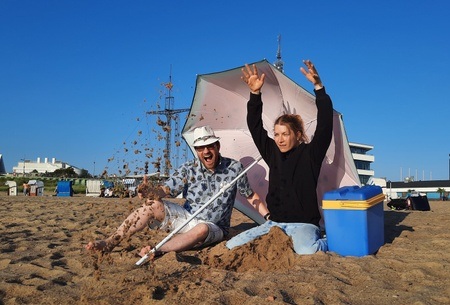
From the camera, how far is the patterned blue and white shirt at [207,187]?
4.12 meters

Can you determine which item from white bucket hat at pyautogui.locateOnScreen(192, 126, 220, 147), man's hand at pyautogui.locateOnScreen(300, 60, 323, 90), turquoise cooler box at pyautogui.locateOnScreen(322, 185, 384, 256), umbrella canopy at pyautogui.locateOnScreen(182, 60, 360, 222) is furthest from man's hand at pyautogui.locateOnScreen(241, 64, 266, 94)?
turquoise cooler box at pyautogui.locateOnScreen(322, 185, 384, 256)

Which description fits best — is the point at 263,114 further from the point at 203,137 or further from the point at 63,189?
the point at 63,189

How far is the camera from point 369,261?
10.6ft

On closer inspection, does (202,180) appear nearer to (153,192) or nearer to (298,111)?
(153,192)

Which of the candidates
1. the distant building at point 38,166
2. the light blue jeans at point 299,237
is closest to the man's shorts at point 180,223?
the light blue jeans at point 299,237

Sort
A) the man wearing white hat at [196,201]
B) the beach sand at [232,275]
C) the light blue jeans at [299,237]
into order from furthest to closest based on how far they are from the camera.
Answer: the man wearing white hat at [196,201] < the light blue jeans at [299,237] < the beach sand at [232,275]

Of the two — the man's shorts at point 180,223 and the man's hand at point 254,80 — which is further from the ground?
the man's hand at point 254,80

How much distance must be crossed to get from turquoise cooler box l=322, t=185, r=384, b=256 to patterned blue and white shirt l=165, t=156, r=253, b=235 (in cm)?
104

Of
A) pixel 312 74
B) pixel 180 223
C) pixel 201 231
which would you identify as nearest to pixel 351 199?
pixel 312 74

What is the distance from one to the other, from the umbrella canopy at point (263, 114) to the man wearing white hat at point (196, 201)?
757mm

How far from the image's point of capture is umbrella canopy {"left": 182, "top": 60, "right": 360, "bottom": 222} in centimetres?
459

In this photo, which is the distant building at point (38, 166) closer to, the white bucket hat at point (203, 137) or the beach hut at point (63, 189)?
the beach hut at point (63, 189)

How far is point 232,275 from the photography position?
291 cm

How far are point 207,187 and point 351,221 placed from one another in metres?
1.46
